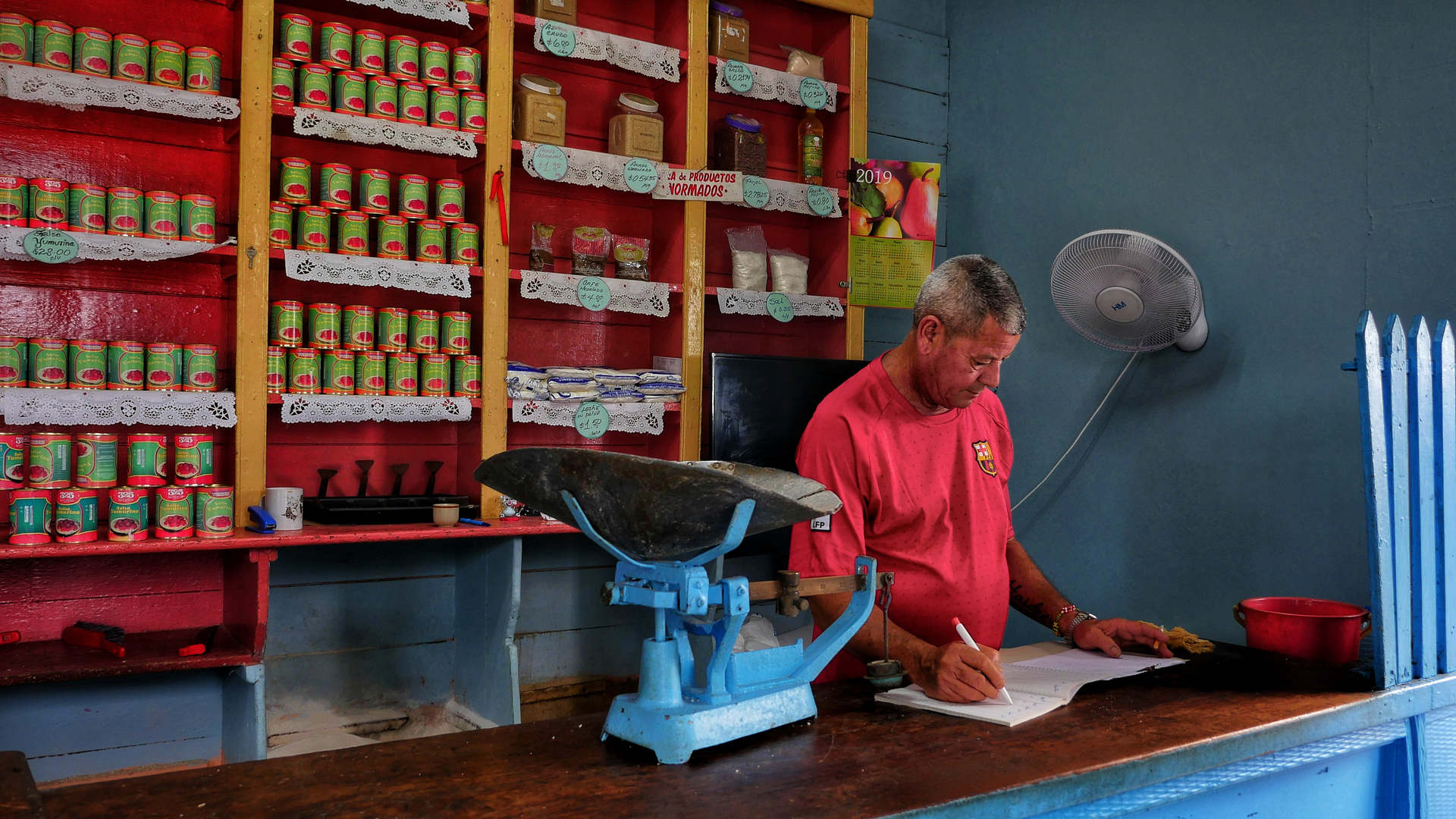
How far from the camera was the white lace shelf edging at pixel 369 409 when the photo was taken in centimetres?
278

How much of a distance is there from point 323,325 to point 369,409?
0.89 ft

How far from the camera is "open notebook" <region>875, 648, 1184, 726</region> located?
1.48m

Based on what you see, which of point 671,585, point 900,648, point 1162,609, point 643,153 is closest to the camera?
point 671,585

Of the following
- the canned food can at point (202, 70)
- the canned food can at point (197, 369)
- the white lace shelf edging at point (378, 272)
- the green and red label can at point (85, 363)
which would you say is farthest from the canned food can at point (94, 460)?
the canned food can at point (202, 70)

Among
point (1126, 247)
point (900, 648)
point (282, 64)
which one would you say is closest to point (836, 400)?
point (900, 648)

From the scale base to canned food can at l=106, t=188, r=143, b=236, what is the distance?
6.80 feet

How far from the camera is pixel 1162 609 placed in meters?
3.13

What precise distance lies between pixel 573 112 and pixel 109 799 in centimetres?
284

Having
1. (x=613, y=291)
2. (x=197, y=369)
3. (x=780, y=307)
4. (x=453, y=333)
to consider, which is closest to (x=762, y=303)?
(x=780, y=307)

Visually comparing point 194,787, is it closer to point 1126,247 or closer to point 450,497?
point 450,497

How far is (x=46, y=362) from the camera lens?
2.50 metres

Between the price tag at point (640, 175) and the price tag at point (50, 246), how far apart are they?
159cm

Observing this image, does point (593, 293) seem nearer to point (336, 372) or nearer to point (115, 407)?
point (336, 372)

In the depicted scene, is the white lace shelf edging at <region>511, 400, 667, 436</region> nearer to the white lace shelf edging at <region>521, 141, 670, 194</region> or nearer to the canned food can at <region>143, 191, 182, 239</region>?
the white lace shelf edging at <region>521, 141, 670, 194</region>
